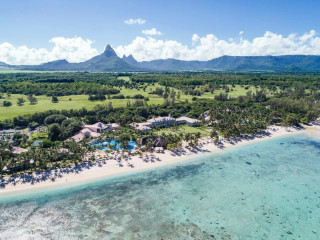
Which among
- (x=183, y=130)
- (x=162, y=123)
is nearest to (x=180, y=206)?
(x=183, y=130)

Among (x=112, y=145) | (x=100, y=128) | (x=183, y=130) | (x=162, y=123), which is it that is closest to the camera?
(x=112, y=145)

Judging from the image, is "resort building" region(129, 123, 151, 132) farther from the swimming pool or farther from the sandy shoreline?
the sandy shoreline

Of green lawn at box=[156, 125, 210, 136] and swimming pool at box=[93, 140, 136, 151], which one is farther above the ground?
swimming pool at box=[93, 140, 136, 151]

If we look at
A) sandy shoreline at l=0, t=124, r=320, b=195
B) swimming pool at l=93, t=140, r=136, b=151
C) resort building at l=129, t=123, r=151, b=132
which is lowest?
sandy shoreline at l=0, t=124, r=320, b=195

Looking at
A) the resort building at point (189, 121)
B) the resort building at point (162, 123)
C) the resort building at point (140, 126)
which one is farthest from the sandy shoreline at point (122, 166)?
the resort building at point (140, 126)

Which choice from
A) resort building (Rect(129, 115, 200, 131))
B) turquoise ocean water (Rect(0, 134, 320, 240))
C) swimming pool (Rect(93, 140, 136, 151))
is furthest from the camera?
resort building (Rect(129, 115, 200, 131))

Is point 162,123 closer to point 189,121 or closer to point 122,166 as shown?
point 189,121

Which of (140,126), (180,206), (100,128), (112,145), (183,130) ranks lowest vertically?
(180,206)

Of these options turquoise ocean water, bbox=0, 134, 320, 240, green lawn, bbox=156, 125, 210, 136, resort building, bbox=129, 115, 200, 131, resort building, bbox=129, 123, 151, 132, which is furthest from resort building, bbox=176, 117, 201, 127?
turquoise ocean water, bbox=0, 134, 320, 240

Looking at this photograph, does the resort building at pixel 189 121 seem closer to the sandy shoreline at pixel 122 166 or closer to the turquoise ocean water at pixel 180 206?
the sandy shoreline at pixel 122 166
